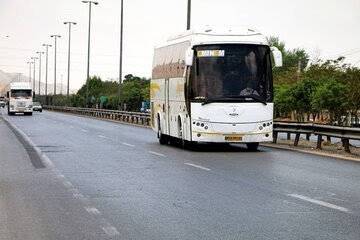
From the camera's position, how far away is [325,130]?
876 inches

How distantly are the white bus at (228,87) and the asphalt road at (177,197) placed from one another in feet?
4.58

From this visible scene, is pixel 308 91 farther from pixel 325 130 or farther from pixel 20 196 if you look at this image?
pixel 20 196

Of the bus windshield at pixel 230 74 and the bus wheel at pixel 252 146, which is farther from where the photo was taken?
the bus wheel at pixel 252 146

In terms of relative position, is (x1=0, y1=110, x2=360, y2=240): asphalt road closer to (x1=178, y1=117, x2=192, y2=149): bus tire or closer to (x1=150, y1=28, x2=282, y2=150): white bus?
(x1=150, y1=28, x2=282, y2=150): white bus

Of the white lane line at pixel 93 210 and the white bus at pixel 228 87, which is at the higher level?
the white bus at pixel 228 87

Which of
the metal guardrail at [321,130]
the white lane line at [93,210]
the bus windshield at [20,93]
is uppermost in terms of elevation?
the bus windshield at [20,93]

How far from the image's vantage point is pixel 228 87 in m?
21.3

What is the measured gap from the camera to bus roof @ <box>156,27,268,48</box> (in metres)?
21.5

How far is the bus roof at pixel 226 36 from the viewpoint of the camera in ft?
70.6

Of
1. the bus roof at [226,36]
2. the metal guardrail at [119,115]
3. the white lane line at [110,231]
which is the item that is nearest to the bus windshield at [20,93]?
the metal guardrail at [119,115]

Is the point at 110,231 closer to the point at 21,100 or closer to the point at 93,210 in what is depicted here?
the point at 93,210

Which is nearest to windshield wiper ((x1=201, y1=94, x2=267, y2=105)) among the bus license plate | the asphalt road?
the bus license plate

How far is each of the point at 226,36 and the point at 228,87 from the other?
1.52m

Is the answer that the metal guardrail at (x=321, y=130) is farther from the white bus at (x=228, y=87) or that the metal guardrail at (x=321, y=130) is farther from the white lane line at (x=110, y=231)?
the white lane line at (x=110, y=231)
